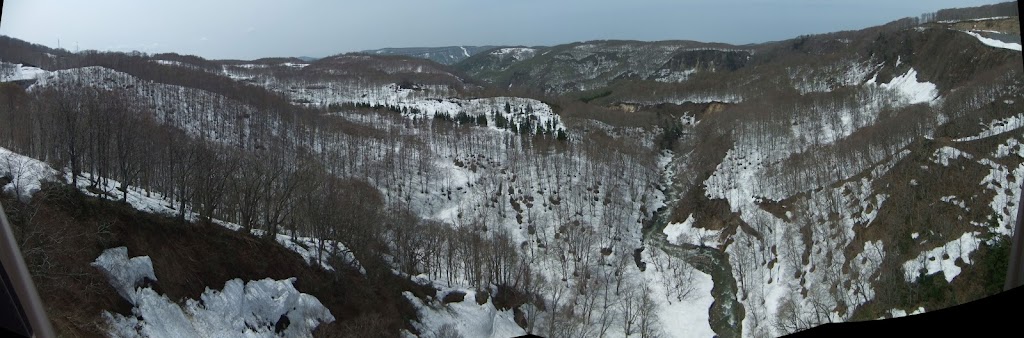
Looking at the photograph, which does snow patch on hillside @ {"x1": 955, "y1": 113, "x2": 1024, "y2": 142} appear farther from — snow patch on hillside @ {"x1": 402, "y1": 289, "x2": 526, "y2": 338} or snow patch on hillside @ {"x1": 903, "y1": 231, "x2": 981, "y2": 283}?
snow patch on hillside @ {"x1": 402, "y1": 289, "x2": 526, "y2": 338}

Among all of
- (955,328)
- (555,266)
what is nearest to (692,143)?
(555,266)

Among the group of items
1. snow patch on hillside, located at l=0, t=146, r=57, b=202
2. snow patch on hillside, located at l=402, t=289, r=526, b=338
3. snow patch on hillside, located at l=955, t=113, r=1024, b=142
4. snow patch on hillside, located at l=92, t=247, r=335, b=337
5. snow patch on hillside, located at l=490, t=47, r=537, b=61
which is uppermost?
snow patch on hillside, located at l=490, t=47, r=537, b=61

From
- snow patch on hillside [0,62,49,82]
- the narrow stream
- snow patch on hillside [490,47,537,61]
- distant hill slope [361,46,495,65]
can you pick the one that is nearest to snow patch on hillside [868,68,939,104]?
the narrow stream

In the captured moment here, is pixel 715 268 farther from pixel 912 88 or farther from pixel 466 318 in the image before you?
pixel 912 88

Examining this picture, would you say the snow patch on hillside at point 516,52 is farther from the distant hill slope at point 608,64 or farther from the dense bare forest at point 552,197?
the dense bare forest at point 552,197

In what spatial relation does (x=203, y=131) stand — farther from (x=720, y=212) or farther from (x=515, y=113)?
(x=515, y=113)

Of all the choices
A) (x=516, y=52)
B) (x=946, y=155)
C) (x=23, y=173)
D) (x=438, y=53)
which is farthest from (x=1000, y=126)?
(x=516, y=52)

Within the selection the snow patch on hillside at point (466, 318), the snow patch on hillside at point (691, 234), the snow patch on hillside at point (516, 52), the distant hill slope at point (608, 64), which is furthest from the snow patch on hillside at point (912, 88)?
the snow patch on hillside at point (516, 52)

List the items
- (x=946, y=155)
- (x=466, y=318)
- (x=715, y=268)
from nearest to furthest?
(x=466, y=318), (x=946, y=155), (x=715, y=268)
